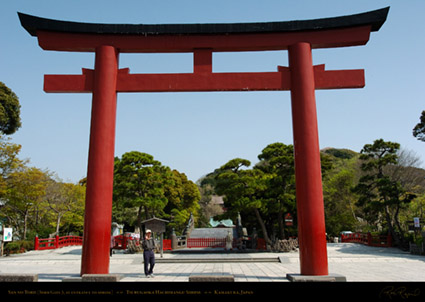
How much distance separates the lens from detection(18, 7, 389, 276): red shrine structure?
8.77 meters

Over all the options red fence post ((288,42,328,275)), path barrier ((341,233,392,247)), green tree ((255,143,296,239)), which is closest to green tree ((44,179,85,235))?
green tree ((255,143,296,239))

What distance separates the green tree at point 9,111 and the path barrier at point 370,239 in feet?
90.6

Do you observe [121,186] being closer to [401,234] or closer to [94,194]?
[94,194]

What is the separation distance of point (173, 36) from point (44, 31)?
12.2 ft

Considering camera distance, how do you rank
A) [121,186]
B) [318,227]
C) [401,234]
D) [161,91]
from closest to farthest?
[318,227], [161,91], [401,234], [121,186]

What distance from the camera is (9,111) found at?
25.9 metres

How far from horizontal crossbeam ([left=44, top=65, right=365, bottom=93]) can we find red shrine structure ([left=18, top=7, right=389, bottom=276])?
3cm

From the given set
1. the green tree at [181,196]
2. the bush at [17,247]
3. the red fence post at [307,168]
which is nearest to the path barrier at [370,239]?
the green tree at [181,196]

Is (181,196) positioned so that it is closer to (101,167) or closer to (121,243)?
(121,243)

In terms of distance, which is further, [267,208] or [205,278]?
[267,208]

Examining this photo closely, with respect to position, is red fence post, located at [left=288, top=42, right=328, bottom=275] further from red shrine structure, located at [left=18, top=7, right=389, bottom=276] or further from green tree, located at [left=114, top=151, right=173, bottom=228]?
green tree, located at [left=114, top=151, right=173, bottom=228]

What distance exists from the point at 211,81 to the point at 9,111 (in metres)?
22.7

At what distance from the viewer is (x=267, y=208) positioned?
21.7m
